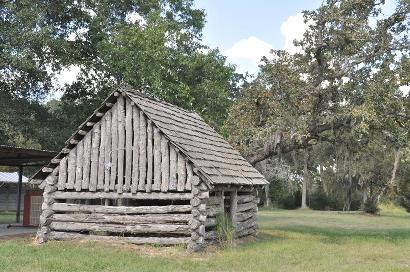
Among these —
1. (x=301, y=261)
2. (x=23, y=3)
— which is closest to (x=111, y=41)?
(x=23, y=3)

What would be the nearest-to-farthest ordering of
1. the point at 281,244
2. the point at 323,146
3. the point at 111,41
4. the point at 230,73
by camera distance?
the point at 281,244 < the point at 111,41 < the point at 230,73 < the point at 323,146

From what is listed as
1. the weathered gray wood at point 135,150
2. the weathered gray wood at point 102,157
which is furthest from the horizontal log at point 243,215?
the weathered gray wood at point 102,157

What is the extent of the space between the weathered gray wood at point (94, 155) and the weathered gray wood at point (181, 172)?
2.88m

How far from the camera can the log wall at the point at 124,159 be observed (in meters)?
16.2

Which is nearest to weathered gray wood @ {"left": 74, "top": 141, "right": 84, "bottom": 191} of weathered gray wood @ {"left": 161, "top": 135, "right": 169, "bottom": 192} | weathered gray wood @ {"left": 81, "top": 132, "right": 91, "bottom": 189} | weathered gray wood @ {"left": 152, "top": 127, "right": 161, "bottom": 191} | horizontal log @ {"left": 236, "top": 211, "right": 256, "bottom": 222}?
weathered gray wood @ {"left": 81, "top": 132, "right": 91, "bottom": 189}

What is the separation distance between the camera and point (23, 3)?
2972 cm

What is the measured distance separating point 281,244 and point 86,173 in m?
6.80

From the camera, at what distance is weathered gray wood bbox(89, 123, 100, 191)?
17.0 metres

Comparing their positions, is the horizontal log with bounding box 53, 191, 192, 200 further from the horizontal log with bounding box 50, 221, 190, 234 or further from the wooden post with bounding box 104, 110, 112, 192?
the horizontal log with bounding box 50, 221, 190, 234

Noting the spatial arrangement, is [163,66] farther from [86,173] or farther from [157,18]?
[86,173]

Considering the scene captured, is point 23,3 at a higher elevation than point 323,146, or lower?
higher

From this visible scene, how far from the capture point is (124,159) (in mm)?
16953

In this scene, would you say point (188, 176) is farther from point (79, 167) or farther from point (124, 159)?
point (79, 167)

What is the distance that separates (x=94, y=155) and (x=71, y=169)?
93 centimetres
